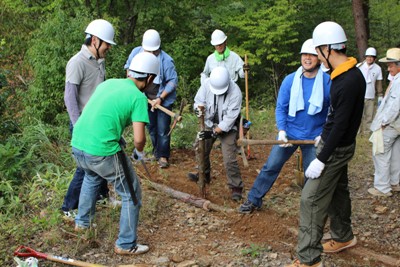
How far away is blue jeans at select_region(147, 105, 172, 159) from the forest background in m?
1.18

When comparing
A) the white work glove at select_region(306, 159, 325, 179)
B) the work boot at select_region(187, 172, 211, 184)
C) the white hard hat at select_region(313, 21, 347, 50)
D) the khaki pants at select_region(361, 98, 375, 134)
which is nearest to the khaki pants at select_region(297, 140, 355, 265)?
the white work glove at select_region(306, 159, 325, 179)

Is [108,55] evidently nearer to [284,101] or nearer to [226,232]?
[284,101]

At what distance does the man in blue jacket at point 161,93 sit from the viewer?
20.9ft

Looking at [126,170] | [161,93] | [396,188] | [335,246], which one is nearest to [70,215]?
[126,170]

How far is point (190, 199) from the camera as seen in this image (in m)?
5.61

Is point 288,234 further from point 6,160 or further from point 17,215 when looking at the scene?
point 6,160

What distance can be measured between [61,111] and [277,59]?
265 inches

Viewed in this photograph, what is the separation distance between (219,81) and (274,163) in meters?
1.22

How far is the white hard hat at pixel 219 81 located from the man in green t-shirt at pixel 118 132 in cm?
136

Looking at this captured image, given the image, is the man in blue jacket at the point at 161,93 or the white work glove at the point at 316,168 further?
the man in blue jacket at the point at 161,93

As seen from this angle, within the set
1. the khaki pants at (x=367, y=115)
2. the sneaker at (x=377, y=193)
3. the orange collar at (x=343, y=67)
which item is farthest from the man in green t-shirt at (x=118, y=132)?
the khaki pants at (x=367, y=115)

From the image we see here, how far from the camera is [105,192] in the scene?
5328 mm

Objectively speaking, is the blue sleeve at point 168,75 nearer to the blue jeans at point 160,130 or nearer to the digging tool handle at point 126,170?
the blue jeans at point 160,130

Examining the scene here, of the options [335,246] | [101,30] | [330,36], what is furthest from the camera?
[101,30]
